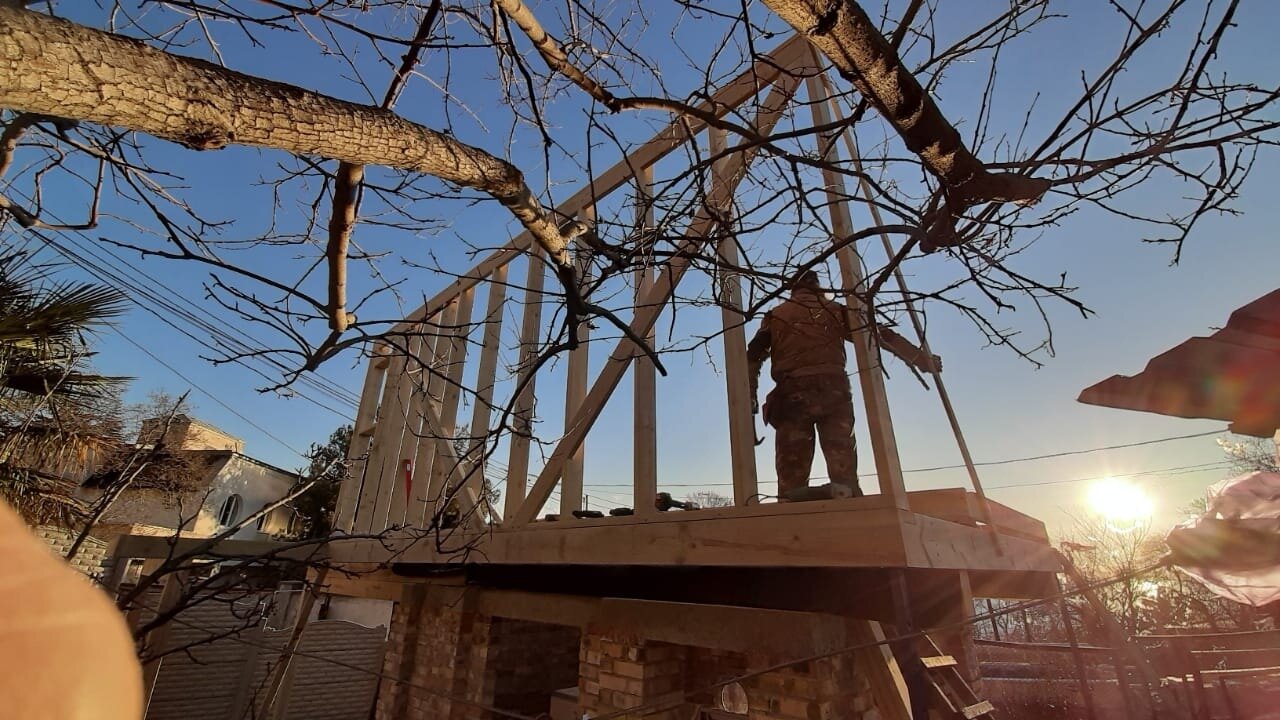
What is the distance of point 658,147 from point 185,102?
10.5 ft

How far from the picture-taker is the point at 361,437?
719cm

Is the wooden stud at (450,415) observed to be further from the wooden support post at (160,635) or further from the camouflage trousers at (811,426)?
the camouflage trousers at (811,426)

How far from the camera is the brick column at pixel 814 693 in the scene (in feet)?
8.96

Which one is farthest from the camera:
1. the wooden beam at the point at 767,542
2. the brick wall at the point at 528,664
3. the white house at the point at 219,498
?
the white house at the point at 219,498

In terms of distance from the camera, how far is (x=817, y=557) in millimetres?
2383

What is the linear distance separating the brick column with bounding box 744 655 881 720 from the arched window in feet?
77.1

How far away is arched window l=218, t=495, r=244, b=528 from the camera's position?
67.4 feet

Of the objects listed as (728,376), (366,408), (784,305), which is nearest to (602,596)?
(728,376)

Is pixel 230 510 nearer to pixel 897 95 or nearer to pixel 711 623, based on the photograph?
pixel 711 623

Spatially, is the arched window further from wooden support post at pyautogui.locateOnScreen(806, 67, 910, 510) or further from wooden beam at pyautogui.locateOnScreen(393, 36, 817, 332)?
wooden support post at pyautogui.locateOnScreen(806, 67, 910, 510)

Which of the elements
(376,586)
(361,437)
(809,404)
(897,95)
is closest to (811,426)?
(809,404)

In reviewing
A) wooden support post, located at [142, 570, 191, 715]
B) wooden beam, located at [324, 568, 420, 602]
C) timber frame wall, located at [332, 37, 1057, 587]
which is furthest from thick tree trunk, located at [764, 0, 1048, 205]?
wooden beam, located at [324, 568, 420, 602]

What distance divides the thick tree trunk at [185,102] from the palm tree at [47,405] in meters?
4.48

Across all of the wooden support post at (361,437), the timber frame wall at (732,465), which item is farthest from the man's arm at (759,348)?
the wooden support post at (361,437)
